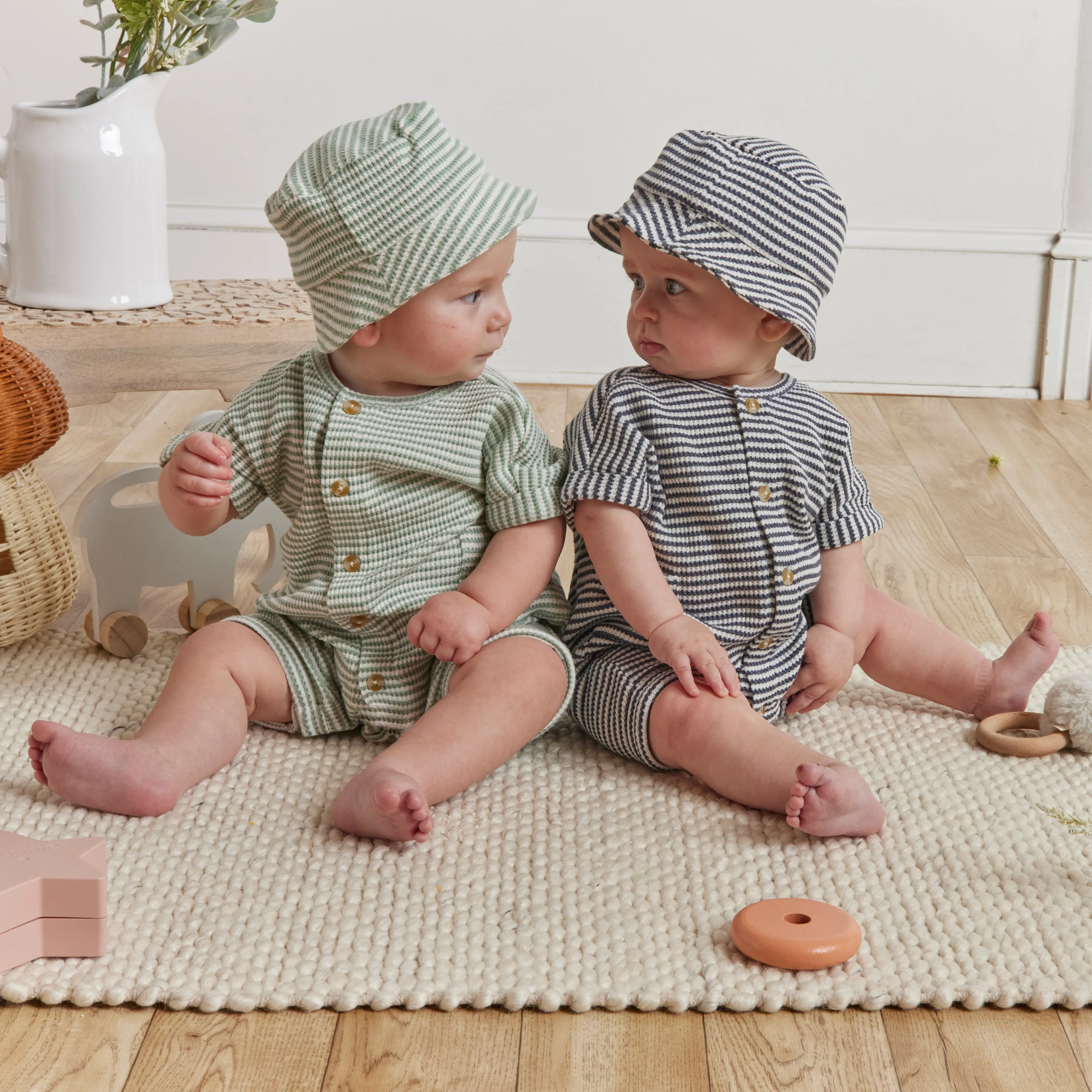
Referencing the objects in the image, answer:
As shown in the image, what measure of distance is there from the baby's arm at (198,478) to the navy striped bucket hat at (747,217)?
34 cm

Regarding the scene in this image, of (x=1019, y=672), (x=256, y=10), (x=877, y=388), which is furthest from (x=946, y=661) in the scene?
(x=877, y=388)

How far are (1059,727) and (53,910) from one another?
73 centimetres

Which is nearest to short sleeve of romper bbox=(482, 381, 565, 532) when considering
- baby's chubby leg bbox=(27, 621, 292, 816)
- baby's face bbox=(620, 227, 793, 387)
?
baby's face bbox=(620, 227, 793, 387)

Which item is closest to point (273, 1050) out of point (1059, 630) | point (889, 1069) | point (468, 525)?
point (889, 1069)

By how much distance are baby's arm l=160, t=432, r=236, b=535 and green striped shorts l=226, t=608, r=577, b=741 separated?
10 centimetres

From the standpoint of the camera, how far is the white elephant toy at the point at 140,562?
116cm

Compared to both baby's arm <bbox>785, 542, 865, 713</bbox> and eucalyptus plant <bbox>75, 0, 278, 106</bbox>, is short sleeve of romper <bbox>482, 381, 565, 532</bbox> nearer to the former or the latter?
baby's arm <bbox>785, 542, 865, 713</bbox>

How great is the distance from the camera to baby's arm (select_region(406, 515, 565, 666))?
93 centimetres

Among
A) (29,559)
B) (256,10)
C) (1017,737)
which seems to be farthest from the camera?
(256,10)

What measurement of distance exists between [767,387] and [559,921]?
1.51 feet

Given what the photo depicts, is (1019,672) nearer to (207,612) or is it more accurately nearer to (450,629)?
(450,629)

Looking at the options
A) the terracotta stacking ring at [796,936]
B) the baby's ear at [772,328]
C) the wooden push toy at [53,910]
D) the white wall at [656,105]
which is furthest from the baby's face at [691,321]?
the white wall at [656,105]

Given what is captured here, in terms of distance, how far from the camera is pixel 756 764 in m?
0.88

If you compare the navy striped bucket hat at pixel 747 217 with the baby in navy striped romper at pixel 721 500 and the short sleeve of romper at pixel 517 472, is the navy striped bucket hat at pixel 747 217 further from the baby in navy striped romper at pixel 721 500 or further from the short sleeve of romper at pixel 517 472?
the short sleeve of romper at pixel 517 472
